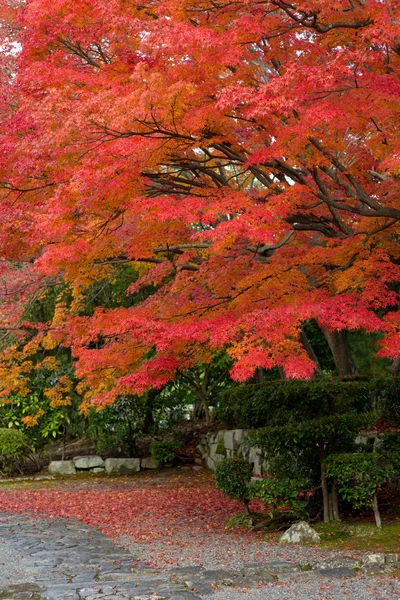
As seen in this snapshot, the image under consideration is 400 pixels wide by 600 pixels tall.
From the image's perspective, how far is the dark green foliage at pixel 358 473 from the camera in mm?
8062

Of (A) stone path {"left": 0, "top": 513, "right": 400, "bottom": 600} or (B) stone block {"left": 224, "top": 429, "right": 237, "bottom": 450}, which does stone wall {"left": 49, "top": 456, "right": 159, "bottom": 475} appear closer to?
(B) stone block {"left": 224, "top": 429, "right": 237, "bottom": 450}

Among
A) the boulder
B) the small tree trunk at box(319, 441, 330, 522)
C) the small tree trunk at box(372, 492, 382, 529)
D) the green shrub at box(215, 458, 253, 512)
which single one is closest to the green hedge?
the small tree trunk at box(319, 441, 330, 522)

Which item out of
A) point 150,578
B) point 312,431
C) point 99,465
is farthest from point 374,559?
point 99,465

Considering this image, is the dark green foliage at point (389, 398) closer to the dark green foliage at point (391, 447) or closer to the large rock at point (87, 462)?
the dark green foliage at point (391, 447)

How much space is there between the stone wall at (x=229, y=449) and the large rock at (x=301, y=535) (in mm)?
3581

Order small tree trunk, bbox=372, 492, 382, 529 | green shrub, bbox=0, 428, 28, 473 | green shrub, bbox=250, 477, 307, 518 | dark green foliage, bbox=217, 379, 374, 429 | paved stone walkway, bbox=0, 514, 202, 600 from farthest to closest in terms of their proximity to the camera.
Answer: green shrub, bbox=0, 428, 28, 473 < dark green foliage, bbox=217, 379, 374, 429 < green shrub, bbox=250, 477, 307, 518 < small tree trunk, bbox=372, 492, 382, 529 < paved stone walkway, bbox=0, 514, 202, 600

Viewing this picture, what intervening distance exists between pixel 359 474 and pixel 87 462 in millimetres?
9955

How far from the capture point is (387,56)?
25.6 feet

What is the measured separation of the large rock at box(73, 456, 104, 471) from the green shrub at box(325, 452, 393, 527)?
9.60 meters

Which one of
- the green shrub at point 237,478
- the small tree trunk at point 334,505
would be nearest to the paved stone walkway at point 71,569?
the green shrub at point 237,478

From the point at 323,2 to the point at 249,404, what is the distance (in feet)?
21.8

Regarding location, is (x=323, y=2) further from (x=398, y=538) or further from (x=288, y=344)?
(x=398, y=538)

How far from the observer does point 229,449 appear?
14.4 meters

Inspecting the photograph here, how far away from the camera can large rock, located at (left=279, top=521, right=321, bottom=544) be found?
786 centimetres
